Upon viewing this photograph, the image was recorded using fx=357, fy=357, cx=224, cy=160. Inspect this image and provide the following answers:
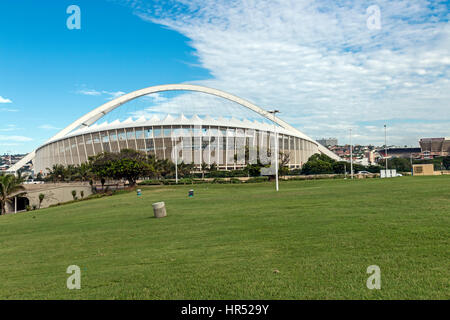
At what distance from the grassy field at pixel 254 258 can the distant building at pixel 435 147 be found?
478 feet

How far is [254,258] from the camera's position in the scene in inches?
303

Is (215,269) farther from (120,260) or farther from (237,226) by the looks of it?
(237,226)

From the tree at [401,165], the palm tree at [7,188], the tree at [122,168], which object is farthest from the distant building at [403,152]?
the palm tree at [7,188]

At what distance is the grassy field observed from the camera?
5.90 meters

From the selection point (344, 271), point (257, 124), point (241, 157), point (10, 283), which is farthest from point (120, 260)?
point (257, 124)

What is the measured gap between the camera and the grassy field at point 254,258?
5.90m

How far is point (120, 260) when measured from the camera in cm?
860

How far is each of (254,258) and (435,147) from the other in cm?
16283

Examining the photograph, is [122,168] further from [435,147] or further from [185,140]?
[435,147]

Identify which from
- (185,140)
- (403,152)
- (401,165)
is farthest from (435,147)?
(185,140)

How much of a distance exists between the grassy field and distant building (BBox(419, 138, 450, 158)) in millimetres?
145799

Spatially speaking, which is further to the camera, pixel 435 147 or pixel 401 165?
pixel 435 147

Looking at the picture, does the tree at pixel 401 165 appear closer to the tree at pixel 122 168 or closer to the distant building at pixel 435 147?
the tree at pixel 122 168

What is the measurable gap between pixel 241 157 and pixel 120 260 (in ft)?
213
